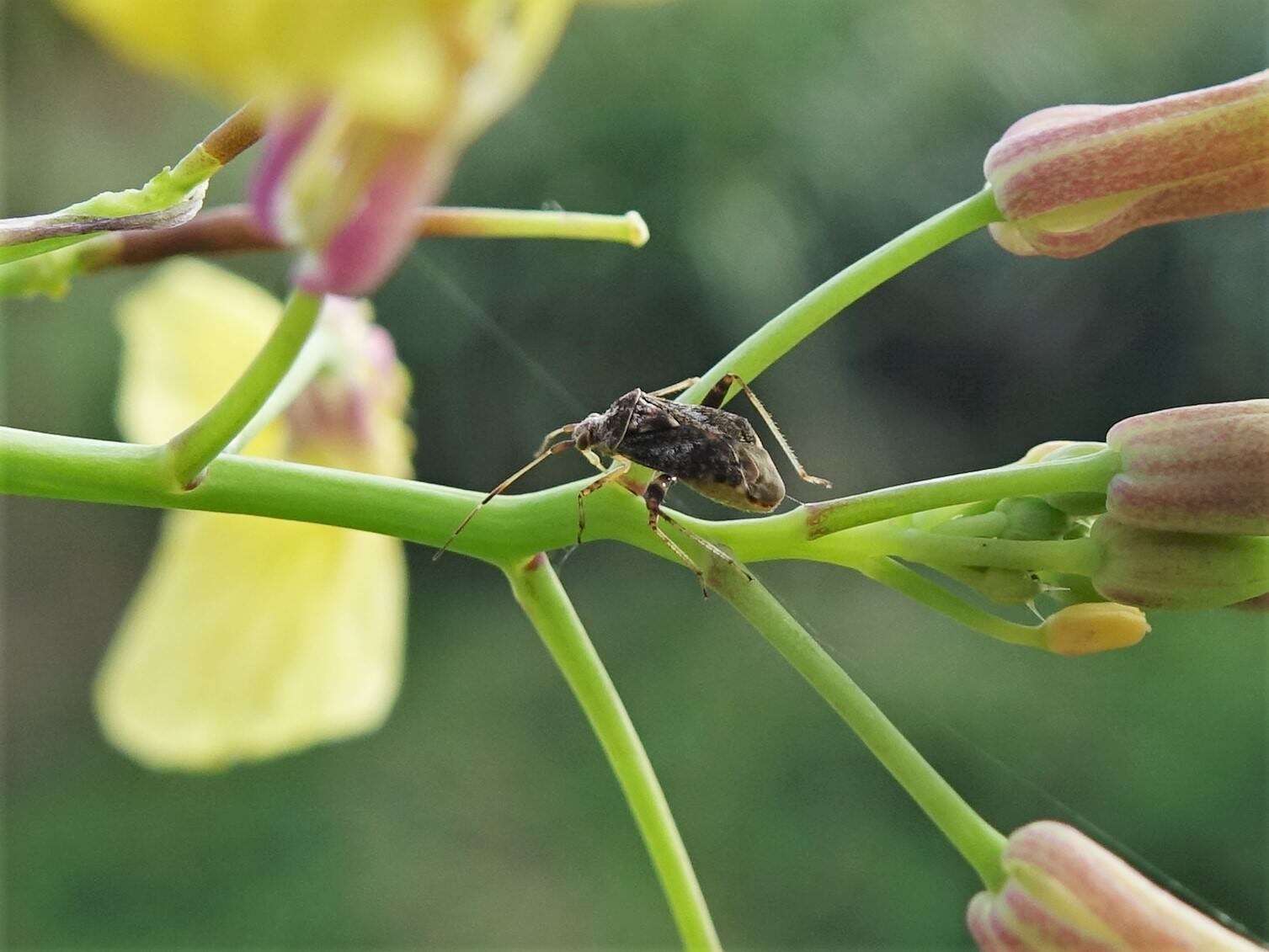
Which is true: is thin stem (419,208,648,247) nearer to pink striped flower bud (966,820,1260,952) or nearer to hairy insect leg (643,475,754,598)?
hairy insect leg (643,475,754,598)

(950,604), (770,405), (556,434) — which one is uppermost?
(770,405)

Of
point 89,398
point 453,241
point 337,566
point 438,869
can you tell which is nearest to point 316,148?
point 337,566

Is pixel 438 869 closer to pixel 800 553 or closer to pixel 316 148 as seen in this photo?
pixel 800 553

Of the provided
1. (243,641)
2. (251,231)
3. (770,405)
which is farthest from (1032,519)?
(770,405)

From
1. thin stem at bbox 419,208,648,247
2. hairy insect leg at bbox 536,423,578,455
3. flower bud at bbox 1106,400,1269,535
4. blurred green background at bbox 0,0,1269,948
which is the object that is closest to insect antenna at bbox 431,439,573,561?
hairy insect leg at bbox 536,423,578,455

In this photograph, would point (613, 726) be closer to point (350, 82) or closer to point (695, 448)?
point (695, 448)

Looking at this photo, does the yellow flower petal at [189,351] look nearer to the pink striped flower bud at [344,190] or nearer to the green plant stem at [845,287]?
the green plant stem at [845,287]
